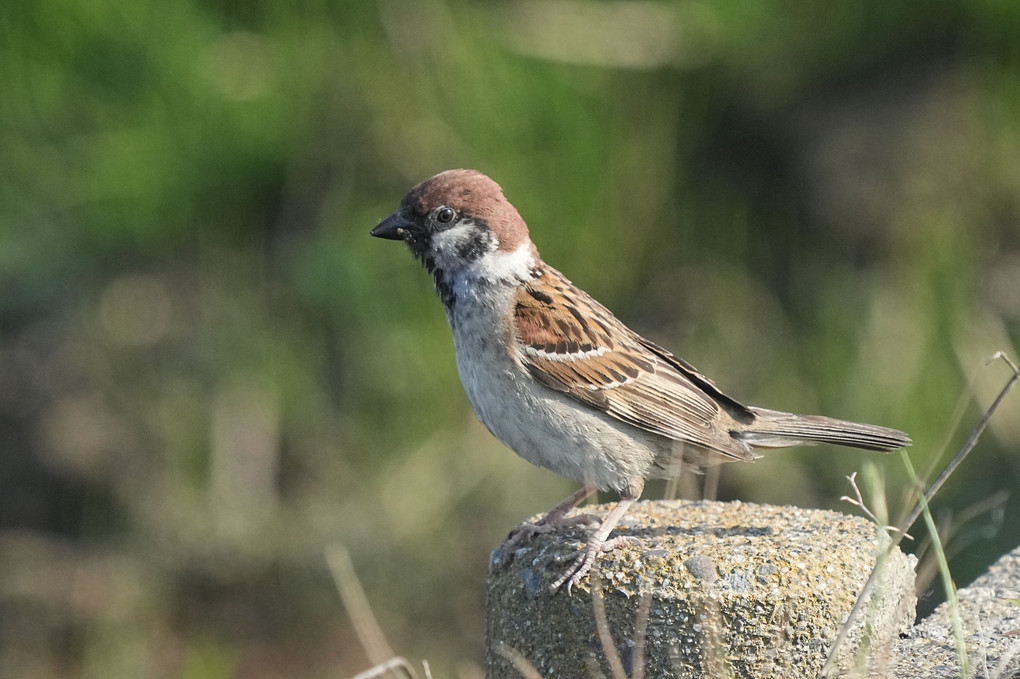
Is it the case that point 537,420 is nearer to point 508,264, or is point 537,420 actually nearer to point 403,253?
point 508,264

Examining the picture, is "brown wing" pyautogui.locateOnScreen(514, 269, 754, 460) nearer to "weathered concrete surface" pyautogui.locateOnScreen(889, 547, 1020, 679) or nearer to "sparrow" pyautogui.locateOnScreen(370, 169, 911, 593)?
"sparrow" pyautogui.locateOnScreen(370, 169, 911, 593)

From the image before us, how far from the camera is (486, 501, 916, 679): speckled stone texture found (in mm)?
2299

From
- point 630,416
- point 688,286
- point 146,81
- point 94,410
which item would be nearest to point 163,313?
point 94,410

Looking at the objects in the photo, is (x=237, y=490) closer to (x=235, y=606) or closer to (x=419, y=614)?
(x=235, y=606)

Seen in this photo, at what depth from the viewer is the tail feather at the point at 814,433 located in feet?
10.6

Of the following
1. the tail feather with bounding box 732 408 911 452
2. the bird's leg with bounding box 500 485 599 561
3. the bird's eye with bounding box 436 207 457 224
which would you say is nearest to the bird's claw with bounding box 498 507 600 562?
the bird's leg with bounding box 500 485 599 561

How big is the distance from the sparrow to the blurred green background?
6.60 ft

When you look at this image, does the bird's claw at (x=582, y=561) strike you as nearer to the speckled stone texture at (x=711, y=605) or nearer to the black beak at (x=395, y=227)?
the speckled stone texture at (x=711, y=605)

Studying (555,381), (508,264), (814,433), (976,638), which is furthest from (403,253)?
(976,638)

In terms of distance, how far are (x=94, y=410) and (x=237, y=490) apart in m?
0.98

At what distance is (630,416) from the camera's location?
321cm

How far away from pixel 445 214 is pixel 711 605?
1.40 meters

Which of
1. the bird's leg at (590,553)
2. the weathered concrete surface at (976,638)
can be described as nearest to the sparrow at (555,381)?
the bird's leg at (590,553)

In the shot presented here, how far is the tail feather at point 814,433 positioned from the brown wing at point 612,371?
5cm
